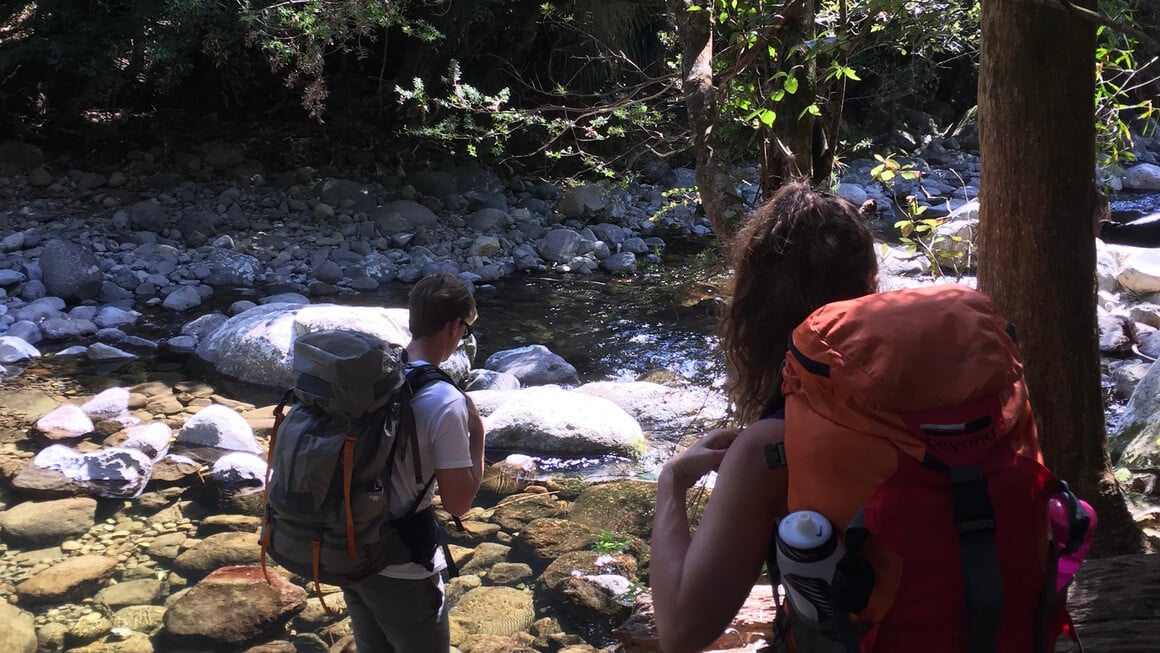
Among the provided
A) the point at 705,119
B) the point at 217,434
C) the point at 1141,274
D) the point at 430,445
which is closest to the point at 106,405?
the point at 217,434

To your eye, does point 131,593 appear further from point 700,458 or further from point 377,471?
point 700,458

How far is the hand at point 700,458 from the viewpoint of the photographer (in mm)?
1205

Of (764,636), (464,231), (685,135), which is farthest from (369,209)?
(764,636)

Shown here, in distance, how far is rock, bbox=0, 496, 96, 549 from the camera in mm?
4066

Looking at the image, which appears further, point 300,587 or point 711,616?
point 300,587

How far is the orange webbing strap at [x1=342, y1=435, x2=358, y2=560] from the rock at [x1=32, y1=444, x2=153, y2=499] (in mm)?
3228

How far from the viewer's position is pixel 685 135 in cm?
379

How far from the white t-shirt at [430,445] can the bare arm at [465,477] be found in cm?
2

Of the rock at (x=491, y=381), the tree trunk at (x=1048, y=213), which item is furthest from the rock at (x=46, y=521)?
the tree trunk at (x=1048, y=213)

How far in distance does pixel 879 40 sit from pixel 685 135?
98 centimetres

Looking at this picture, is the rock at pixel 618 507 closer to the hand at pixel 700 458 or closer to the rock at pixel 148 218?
the hand at pixel 700 458

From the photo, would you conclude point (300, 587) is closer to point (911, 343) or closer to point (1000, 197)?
point (1000, 197)

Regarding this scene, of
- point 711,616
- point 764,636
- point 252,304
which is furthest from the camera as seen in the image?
point 252,304

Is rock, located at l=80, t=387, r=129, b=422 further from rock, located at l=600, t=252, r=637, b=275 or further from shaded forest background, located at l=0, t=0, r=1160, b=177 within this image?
rock, located at l=600, t=252, r=637, b=275
